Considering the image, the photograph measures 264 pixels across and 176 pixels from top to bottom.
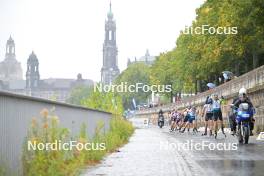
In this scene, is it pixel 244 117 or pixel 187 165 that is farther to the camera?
pixel 244 117

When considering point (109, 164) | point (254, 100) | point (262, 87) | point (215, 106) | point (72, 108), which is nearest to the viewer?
point (109, 164)

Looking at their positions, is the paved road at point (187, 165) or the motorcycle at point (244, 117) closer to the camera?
the paved road at point (187, 165)

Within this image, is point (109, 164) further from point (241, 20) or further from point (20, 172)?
point (241, 20)

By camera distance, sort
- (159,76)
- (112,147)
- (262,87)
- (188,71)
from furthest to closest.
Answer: (159,76) < (188,71) < (262,87) < (112,147)

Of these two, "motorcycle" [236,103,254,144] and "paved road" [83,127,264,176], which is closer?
"paved road" [83,127,264,176]

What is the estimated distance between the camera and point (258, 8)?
34031 mm

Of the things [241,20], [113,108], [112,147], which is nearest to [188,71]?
[241,20]

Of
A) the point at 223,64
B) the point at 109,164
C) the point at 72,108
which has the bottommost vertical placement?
the point at 109,164

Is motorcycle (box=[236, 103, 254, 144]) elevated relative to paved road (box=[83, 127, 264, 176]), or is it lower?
elevated

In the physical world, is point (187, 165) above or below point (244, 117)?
below

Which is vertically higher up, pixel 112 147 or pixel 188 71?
pixel 188 71

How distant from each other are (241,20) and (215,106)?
1644 cm

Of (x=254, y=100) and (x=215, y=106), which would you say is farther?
(x=254, y=100)

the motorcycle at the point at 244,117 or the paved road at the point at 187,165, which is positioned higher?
the motorcycle at the point at 244,117
